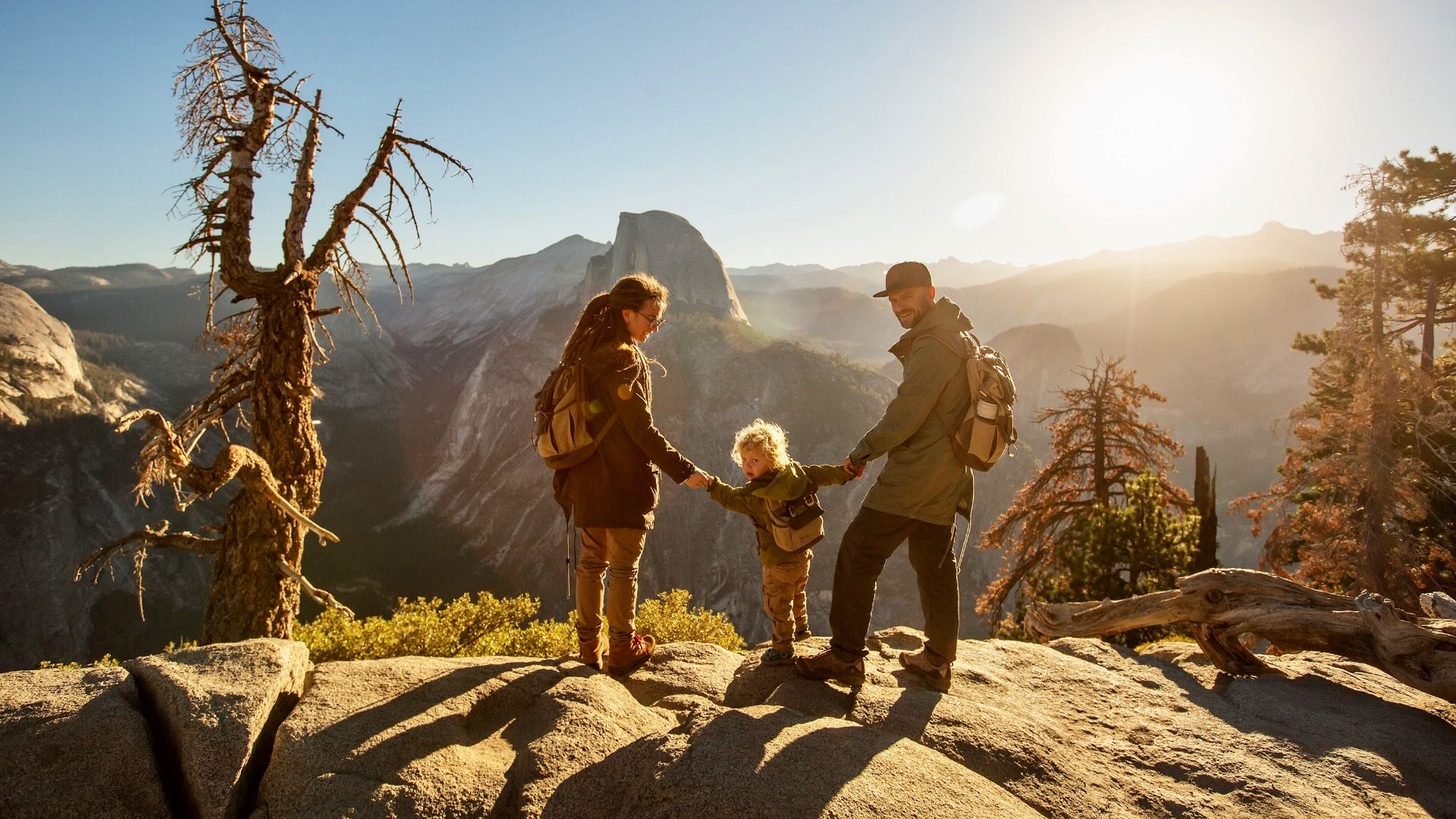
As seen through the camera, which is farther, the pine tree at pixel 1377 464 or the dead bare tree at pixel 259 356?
the pine tree at pixel 1377 464

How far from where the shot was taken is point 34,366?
59562 mm

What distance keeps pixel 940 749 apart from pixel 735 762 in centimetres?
129

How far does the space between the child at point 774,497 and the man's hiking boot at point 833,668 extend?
0.31 m

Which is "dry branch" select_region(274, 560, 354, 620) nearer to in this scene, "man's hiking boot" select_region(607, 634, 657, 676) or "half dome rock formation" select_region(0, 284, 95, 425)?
"man's hiking boot" select_region(607, 634, 657, 676)

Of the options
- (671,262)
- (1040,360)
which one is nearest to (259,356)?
(671,262)

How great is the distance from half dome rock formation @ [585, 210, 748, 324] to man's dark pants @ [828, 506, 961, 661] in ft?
248

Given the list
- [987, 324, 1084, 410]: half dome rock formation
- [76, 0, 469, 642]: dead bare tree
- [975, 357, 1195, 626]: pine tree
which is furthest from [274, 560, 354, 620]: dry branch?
[987, 324, 1084, 410]: half dome rock formation

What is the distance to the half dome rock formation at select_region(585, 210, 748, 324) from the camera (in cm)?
8044

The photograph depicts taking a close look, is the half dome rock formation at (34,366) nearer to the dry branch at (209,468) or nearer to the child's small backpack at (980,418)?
the dry branch at (209,468)

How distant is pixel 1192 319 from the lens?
117 meters

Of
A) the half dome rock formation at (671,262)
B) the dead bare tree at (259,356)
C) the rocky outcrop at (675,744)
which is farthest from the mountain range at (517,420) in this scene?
the rocky outcrop at (675,744)

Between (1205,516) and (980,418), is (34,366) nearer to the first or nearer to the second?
(980,418)

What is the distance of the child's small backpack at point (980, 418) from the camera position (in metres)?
3.99

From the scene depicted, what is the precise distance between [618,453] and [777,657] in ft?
6.12
